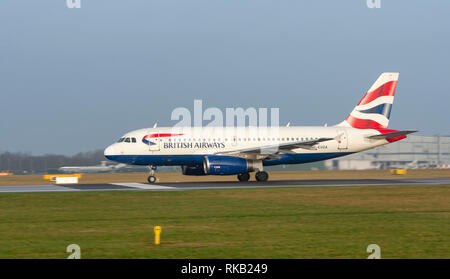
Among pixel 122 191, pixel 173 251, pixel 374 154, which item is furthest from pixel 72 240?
pixel 374 154

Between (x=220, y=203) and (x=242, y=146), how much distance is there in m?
18.1

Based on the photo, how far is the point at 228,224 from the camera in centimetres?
2181

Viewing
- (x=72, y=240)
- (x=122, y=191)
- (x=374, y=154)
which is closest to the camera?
(x=72, y=240)

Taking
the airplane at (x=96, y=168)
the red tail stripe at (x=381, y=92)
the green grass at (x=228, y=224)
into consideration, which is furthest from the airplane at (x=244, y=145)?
the airplane at (x=96, y=168)

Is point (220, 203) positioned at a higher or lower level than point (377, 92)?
lower

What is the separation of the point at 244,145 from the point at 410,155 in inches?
3418

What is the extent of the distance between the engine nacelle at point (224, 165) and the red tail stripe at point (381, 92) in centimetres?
1373

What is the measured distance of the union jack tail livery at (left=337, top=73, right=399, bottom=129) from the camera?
166 ft

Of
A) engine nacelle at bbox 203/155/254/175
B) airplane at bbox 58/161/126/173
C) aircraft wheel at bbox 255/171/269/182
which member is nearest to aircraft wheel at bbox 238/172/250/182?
aircraft wheel at bbox 255/171/269/182

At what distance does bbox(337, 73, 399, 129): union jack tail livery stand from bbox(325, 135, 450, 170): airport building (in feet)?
167

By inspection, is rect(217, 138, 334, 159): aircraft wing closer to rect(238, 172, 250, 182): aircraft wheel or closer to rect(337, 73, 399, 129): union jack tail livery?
rect(238, 172, 250, 182): aircraft wheel

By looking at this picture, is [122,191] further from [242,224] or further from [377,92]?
[377,92]

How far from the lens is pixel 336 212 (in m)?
25.4

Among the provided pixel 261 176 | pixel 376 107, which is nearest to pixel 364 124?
pixel 376 107
